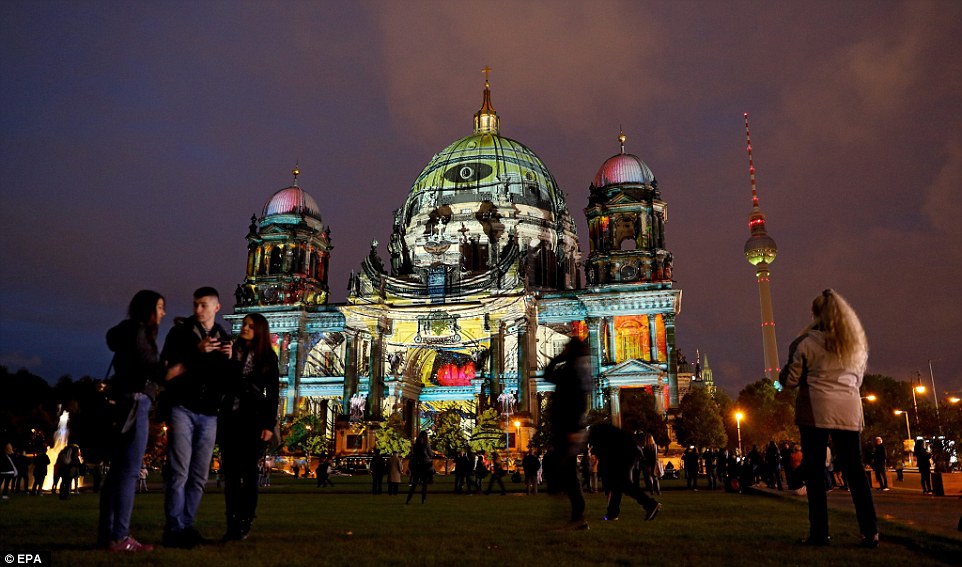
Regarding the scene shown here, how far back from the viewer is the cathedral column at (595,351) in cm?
5362

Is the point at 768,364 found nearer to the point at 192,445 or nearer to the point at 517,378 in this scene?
the point at 517,378

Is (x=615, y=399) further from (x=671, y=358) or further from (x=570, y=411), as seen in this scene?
(x=570, y=411)

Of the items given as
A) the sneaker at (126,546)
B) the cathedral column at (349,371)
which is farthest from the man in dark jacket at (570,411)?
the cathedral column at (349,371)

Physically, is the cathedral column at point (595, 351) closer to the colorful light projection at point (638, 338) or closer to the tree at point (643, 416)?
the colorful light projection at point (638, 338)

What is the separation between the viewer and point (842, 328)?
7062 mm

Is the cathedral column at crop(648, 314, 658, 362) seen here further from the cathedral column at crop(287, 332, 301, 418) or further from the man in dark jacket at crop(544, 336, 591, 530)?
the man in dark jacket at crop(544, 336, 591, 530)

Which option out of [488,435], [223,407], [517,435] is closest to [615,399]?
[517,435]

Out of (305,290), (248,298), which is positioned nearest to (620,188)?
(305,290)

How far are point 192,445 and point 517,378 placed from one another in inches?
1891

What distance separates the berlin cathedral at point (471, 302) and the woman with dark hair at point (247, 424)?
41.0 m

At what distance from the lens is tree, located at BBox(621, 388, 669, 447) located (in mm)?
49312

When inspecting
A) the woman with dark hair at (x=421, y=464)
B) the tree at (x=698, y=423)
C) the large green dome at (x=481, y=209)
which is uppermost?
the large green dome at (x=481, y=209)

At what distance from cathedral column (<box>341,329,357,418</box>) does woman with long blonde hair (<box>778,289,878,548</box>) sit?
49.6 m

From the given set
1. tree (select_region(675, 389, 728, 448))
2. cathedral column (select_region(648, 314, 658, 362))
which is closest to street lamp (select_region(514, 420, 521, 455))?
tree (select_region(675, 389, 728, 448))
